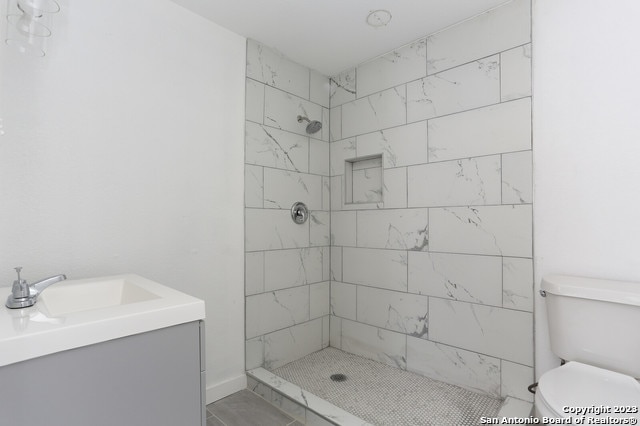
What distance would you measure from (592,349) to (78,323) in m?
1.98

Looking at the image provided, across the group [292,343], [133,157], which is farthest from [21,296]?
[292,343]

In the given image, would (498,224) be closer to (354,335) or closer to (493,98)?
(493,98)

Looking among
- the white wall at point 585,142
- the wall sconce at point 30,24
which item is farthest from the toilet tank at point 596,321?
the wall sconce at point 30,24

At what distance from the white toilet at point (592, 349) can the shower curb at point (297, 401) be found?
89cm

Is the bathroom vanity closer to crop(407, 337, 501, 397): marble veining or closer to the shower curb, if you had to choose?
the shower curb

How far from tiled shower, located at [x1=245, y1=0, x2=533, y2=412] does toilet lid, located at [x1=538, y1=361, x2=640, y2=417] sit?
0.40m

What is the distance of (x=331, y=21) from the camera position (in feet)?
6.82

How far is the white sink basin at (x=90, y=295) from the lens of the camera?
129 centimetres

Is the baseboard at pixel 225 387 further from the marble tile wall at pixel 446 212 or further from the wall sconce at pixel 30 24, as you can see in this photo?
the wall sconce at pixel 30 24

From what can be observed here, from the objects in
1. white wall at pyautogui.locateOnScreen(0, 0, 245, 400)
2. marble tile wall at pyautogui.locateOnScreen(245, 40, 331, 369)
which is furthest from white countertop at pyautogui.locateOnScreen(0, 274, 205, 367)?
marble tile wall at pyautogui.locateOnScreen(245, 40, 331, 369)

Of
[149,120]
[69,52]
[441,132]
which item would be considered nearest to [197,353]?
[149,120]

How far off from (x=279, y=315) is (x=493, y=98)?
6.53 feet

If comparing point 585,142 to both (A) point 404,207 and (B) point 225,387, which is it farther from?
(B) point 225,387

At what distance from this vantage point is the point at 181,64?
6.34 ft
